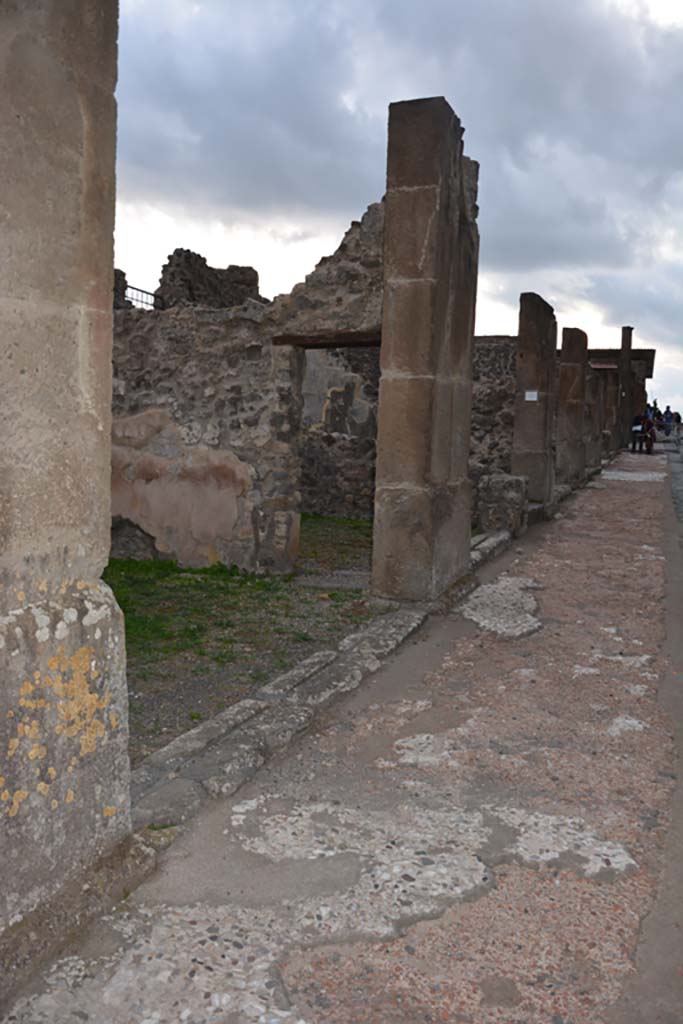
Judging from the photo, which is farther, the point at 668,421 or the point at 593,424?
the point at 668,421

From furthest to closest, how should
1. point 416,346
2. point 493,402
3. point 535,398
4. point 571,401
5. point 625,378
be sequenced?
point 625,378 → point 571,401 → point 493,402 → point 535,398 → point 416,346

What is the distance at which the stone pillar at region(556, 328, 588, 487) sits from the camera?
55.0 feet

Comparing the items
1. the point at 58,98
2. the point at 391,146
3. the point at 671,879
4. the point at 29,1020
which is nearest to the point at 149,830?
the point at 29,1020

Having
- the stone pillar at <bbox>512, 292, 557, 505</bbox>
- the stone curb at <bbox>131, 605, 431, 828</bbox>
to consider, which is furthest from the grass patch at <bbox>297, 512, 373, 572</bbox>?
the stone curb at <bbox>131, 605, 431, 828</bbox>

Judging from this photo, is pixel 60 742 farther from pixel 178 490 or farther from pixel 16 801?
pixel 178 490

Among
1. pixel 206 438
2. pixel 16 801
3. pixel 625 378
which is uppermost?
pixel 625 378

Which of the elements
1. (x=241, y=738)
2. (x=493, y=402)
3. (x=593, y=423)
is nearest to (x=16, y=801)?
(x=241, y=738)

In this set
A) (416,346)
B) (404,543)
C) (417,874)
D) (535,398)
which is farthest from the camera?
(535,398)

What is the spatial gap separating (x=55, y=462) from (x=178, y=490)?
5470 mm

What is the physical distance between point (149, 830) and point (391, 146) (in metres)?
4.94

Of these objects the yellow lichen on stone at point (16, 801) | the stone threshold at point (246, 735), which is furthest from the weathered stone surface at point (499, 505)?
the yellow lichen on stone at point (16, 801)

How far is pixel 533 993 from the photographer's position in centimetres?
212

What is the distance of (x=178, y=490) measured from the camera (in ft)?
25.3

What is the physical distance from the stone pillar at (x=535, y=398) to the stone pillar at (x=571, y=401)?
427 centimetres
